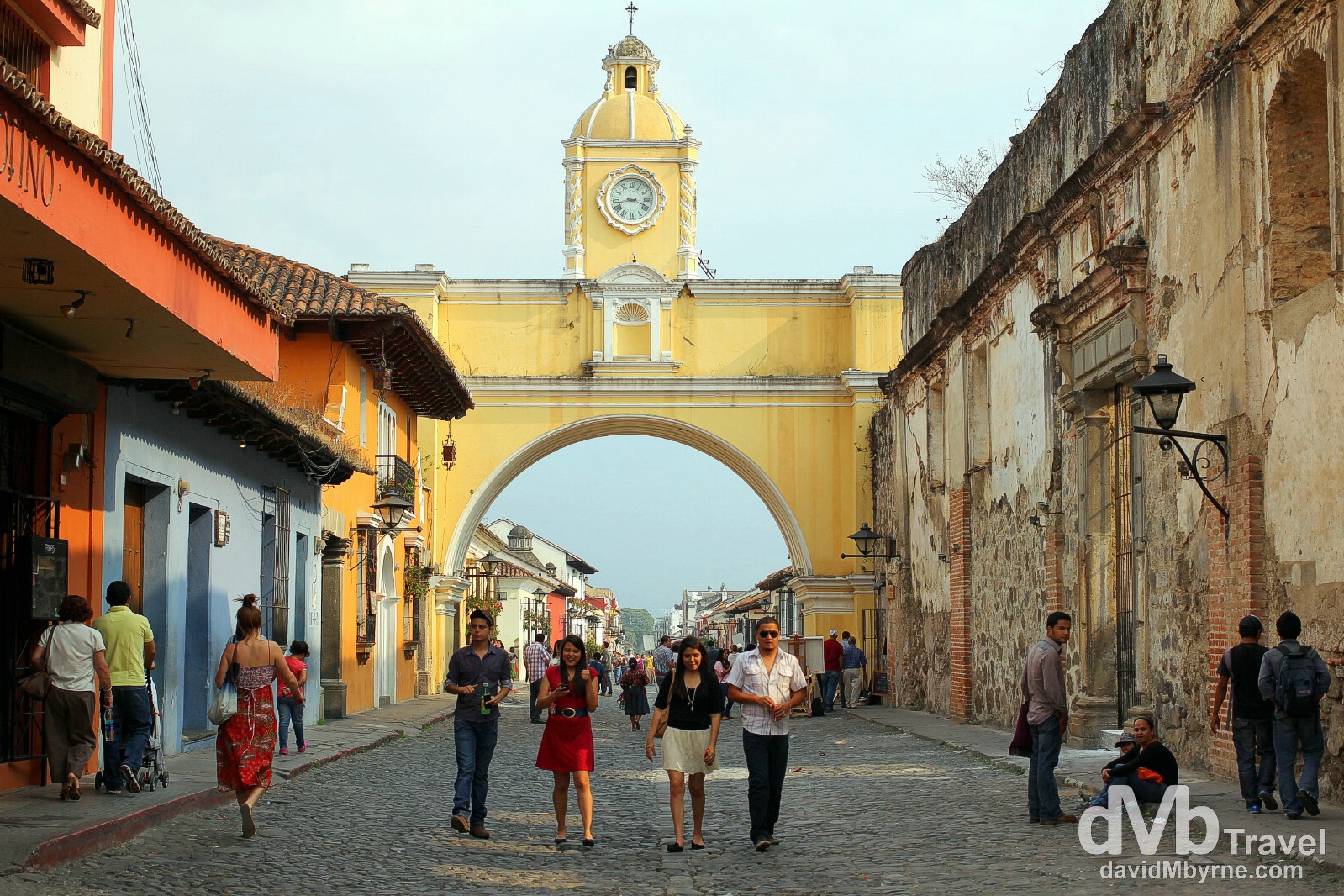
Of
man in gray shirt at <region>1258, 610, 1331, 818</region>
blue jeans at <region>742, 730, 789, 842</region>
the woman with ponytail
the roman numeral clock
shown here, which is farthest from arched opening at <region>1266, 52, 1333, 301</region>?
the roman numeral clock

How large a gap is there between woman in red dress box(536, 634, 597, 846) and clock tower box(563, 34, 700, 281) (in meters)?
25.2

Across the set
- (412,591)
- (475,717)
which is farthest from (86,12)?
(412,591)

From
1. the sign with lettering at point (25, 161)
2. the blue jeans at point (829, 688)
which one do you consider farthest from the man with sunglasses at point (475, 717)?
the blue jeans at point (829, 688)

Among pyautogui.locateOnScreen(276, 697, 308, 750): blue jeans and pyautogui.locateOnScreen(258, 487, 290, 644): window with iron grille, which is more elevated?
pyautogui.locateOnScreen(258, 487, 290, 644): window with iron grille

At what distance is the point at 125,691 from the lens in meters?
10.6

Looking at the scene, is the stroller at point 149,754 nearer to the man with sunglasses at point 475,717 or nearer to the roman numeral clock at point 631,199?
the man with sunglasses at point 475,717

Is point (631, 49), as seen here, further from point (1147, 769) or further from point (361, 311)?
point (1147, 769)

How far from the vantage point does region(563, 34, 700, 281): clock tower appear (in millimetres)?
34375

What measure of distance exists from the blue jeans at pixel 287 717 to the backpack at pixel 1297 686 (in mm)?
8749

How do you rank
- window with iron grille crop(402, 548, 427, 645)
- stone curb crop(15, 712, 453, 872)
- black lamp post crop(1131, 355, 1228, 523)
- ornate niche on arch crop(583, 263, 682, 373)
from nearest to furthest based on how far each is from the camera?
stone curb crop(15, 712, 453, 872) → black lamp post crop(1131, 355, 1228, 523) → window with iron grille crop(402, 548, 427, 645) → ornate niche on arch crop(583, 263, 682, 373)

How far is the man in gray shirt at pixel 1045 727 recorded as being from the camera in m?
9.49

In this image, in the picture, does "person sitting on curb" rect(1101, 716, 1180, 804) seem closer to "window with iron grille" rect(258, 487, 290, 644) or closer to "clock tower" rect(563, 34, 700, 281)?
"window with iron grille" rect(258, 487, 290, 644)

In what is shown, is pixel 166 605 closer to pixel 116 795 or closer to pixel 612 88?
pixel 116 795

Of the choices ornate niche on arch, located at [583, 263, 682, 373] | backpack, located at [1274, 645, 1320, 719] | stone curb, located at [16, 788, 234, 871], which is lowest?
stone curb, located at [16, 788, 234, 871]
